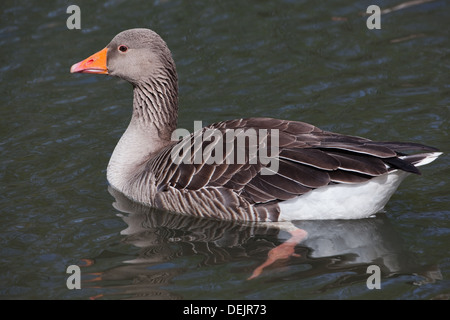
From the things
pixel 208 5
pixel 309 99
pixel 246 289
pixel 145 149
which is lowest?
pixel 246 289

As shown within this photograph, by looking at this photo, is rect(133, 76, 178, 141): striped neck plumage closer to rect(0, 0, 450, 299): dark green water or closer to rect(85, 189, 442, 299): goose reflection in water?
rect(0, 0, 450, 299): dark green water

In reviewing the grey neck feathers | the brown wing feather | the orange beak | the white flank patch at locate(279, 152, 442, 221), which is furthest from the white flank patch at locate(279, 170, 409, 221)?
the orange beak

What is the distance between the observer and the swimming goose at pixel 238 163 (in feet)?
23.1

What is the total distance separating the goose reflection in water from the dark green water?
0.02 metres

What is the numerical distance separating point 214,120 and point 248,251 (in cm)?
338

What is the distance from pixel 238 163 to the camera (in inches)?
294

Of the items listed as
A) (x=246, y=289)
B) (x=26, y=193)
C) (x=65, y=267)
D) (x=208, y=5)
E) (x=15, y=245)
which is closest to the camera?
(x=246, y=289)

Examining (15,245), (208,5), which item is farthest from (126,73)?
(208,5)

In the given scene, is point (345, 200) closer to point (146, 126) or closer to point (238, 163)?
point (238, 163)

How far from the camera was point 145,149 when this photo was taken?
8.71 meters

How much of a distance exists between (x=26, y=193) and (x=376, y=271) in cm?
440

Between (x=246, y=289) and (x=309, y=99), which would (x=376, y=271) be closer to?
(x=246, y=289)

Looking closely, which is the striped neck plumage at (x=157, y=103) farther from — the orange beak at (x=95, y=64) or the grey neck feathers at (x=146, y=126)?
the orange beak at (x=95, y=64)

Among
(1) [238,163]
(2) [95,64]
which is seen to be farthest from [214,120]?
(1) [238,163]
